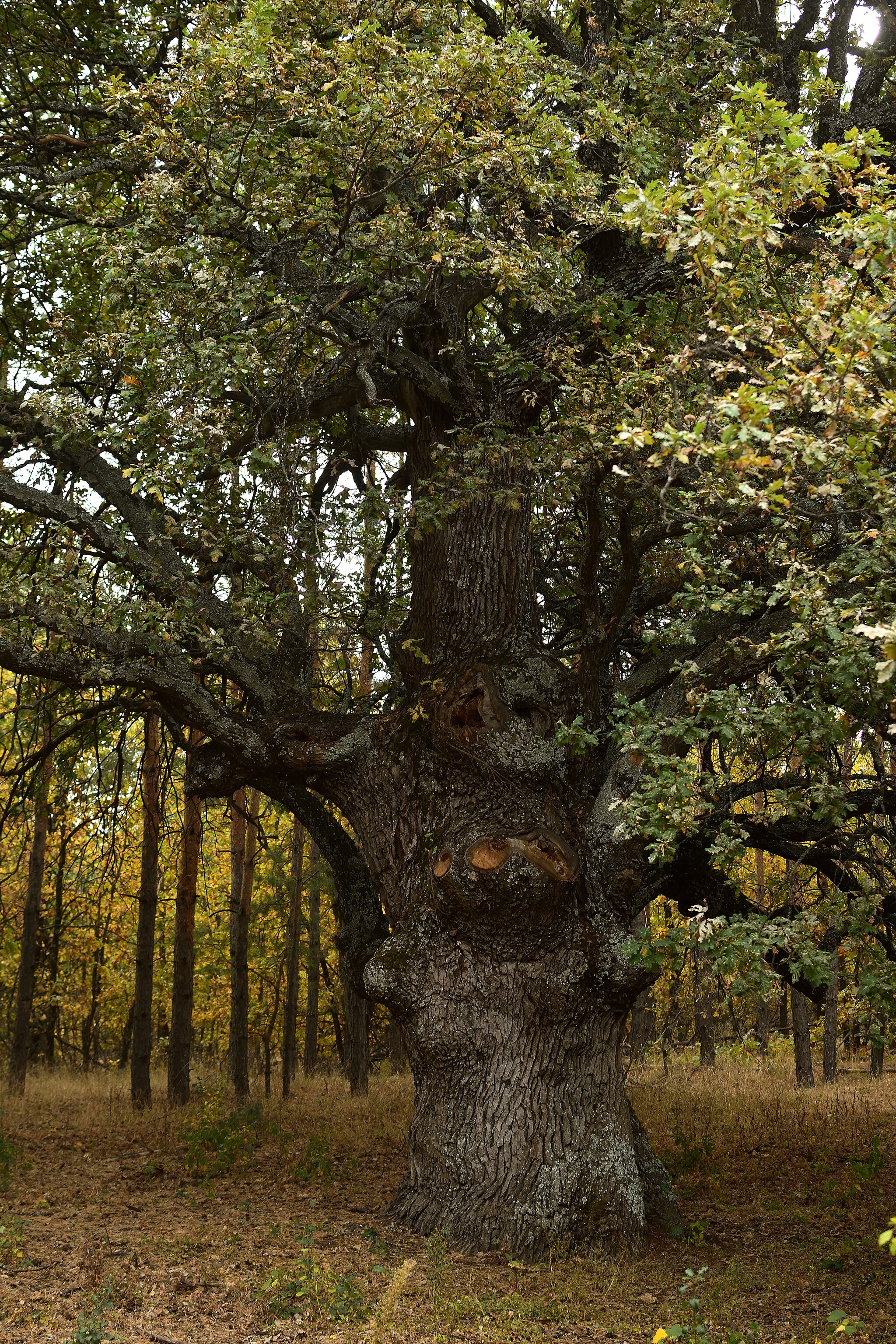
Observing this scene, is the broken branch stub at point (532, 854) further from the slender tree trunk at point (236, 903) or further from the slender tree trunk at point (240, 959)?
the slender tree trunk at point (240, 959)

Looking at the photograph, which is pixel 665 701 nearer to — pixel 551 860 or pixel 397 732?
pixel 551 860

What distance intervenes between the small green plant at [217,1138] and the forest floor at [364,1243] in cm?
4

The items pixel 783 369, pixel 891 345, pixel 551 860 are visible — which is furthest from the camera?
pixel 551 860

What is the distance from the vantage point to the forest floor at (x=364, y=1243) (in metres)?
5.51

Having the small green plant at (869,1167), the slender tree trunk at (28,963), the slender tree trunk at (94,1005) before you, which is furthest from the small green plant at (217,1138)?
the slender tree trunk at (94,1005)

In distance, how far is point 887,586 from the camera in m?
4.75

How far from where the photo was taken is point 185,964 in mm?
13422

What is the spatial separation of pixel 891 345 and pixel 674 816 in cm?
261

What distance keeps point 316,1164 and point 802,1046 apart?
32.8 ft

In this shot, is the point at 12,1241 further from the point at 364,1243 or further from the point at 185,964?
the point at 185,964

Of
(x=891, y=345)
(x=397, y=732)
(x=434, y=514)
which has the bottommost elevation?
(x=397, y=732)

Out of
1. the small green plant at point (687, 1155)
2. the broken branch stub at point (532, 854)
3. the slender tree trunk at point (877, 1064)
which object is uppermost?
the broken branch stub at point (532, 854)

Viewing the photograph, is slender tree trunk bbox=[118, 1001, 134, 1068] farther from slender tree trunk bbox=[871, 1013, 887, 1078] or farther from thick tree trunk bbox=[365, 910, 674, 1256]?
thick tree trunk bbox=[365, 910, 674, 1256]

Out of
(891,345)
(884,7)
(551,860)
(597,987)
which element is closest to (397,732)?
(551,860)
